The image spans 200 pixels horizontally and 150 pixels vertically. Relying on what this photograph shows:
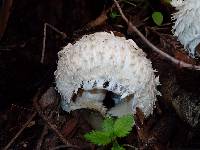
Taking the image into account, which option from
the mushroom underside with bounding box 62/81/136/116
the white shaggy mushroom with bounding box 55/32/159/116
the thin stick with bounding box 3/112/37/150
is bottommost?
the thin stick with bounding box 3/112/37/150

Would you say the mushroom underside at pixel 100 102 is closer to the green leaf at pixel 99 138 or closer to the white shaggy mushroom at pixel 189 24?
the green leaf at pixel 99 138

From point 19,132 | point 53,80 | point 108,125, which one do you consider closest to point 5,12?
point 53,80

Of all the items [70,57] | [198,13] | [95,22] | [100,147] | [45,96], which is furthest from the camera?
[95,22]

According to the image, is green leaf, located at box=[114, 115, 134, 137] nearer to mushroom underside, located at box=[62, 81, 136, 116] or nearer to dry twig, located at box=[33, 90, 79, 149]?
mushroom underside, located at box=[62, 81, 136, 116]

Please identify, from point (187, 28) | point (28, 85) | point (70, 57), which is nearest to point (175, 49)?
point (187, 28)

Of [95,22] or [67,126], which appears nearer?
[67,126]

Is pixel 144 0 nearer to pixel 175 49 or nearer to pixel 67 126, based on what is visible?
pixel 175 49

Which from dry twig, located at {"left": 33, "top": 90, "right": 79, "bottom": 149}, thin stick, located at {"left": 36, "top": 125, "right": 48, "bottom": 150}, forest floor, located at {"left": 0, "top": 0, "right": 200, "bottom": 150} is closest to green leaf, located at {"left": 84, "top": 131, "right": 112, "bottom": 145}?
forest floor, located at {"left": 0, "top": 0, "right": 200, "bottom": 150}
